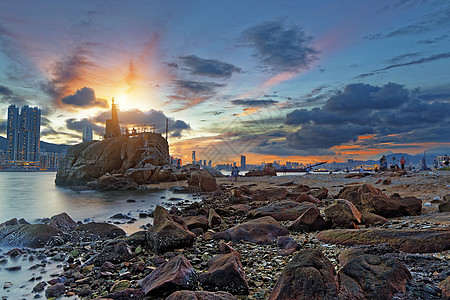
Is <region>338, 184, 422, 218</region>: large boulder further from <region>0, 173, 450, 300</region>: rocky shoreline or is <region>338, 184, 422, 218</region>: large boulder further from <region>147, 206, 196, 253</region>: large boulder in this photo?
<region>147, 206, 196, 253</region>: large boulder

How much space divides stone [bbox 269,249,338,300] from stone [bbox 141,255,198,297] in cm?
135

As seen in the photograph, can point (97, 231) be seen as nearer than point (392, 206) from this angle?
No

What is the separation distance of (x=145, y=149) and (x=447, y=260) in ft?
169

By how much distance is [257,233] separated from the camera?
19.5 ft

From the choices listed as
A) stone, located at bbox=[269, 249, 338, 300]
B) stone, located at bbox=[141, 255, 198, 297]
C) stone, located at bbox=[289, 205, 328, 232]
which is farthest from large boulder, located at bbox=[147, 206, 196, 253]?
stone, located at bbox=[269, 249, 338, 300]

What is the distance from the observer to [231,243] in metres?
5.70

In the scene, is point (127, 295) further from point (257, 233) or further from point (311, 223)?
point (311, 223)

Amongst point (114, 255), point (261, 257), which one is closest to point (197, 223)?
point (114, 255)

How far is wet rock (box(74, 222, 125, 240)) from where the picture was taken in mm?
7492

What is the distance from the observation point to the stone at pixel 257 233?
228 inches

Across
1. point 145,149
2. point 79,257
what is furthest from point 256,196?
point 145,149

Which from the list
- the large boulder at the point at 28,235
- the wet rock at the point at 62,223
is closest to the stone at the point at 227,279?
the large boulder at the point at 28,235

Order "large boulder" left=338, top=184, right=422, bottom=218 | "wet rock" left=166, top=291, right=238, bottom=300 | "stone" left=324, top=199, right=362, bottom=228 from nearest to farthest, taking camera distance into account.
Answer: "wet rock" left=166, top=291, right=238, bottom=300 → "stone" left=324, top=199, right=362, bottom=228 → "large boulder" left=338, top=184, right=422, bottom=218

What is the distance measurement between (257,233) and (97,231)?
5.10m
